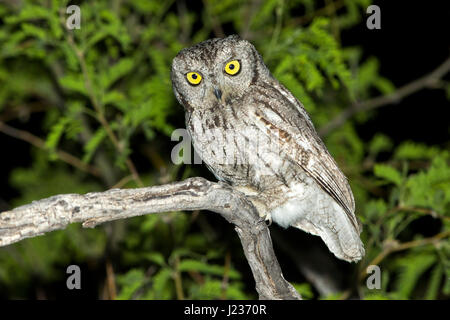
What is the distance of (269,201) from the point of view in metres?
3.09

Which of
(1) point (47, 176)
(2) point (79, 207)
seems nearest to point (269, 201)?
(2) point (79, 207)

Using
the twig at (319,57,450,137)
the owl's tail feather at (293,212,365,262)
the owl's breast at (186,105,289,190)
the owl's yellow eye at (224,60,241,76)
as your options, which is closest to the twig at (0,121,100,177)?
the owl's breast at (186,105,289,190)

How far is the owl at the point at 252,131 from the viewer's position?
9.39 feet

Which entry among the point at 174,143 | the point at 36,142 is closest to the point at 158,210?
the point at 174,143

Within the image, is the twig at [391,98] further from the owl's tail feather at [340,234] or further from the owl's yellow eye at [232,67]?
the owl's yellow eye at [232,67]

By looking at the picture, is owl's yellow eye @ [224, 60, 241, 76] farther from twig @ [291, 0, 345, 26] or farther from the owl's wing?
twig @ [291, 0, 345, 26]

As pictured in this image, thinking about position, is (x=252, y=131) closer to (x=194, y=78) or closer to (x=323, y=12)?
(x=194, y=78)

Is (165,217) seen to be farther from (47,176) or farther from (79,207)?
(47,176)

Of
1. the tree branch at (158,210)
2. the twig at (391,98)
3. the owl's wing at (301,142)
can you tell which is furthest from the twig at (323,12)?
the tree branch at (158,210)

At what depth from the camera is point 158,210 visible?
2357 mm

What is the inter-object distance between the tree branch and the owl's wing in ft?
1.62

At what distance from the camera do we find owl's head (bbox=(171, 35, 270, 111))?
287 centimetres

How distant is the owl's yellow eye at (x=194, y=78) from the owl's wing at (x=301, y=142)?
36 centimetres

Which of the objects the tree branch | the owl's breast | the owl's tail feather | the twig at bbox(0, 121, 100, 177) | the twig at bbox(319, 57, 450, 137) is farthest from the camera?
the twig at bbox(319, 57, 450, 137)
